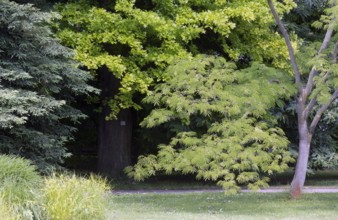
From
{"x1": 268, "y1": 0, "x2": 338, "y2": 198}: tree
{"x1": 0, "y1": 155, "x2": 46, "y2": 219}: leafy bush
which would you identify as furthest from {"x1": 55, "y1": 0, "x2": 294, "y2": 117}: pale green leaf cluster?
{"x1": 0, "y1": 155, "x2": 46, "y2": 219}: leafy bush

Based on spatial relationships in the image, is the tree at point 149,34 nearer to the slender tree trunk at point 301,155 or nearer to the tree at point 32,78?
the tree at point 32,78

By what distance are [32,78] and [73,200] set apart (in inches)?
282

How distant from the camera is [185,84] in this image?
57.1 ft

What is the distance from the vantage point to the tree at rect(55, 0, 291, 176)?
19172 millimetres

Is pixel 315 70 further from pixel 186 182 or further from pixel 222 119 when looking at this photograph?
pixel 186 182

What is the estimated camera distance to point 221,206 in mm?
16266

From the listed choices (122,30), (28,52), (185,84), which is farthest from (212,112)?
(28,52)

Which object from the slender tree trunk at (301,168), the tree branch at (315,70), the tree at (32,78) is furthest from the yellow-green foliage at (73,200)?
the tree branch at (315,70)

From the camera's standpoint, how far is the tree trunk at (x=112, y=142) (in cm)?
→ 2277

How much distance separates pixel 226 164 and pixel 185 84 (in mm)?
2899

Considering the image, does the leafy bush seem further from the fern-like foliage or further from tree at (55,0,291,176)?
tree at (55,0,291,176)

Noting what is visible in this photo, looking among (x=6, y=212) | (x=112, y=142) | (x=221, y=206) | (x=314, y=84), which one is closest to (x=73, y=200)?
(x=6, y=212)

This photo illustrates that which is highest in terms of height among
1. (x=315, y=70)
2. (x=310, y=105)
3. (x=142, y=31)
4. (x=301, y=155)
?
(x=142, y=31)

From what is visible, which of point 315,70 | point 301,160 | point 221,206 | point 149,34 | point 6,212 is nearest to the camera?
point 6,212
